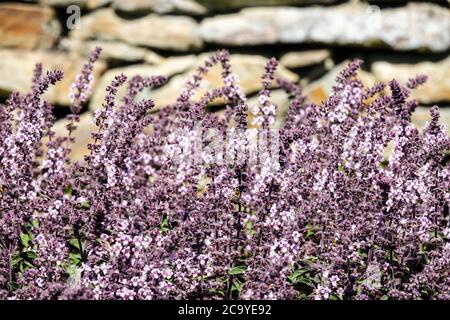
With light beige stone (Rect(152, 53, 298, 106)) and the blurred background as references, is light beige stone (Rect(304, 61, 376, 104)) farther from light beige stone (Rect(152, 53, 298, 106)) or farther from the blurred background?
light beige stone (Rect(152, 53, 298, 106))

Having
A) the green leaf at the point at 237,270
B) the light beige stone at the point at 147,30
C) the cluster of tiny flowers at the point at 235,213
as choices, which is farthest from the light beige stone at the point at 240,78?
the green leaf at the point at 237,270

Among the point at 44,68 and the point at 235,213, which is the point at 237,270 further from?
the point at 44,68

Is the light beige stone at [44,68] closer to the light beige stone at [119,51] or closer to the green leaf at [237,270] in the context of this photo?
the light beige stone at [119,51]

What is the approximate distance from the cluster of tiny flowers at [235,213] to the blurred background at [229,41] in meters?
2.47

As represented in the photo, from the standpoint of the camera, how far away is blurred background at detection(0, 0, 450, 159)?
270 inches

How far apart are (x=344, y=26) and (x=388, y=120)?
2234mm

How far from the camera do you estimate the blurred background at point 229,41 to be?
270 inches

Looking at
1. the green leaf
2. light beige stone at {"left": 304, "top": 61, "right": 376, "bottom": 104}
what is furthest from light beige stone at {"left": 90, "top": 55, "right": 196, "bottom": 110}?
Result: the green leaf

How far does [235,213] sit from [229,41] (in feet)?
10.8

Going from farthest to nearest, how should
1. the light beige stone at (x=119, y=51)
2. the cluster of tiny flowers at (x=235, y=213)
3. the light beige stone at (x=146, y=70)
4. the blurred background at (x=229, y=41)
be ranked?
the light beige stone at (x=119, y=51), the light beige stone at (x=146, y=70), the blurred background at (x=229, y=41), the cluster of tiny flowers at (x=235, y=213)

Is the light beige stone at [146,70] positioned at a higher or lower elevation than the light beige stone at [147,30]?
lower

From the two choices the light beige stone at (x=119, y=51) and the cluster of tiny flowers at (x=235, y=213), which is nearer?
the cluster of tiny flowers at (x=235, y=213)

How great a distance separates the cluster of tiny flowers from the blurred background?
247 cm

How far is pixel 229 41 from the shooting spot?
23.4 feet
